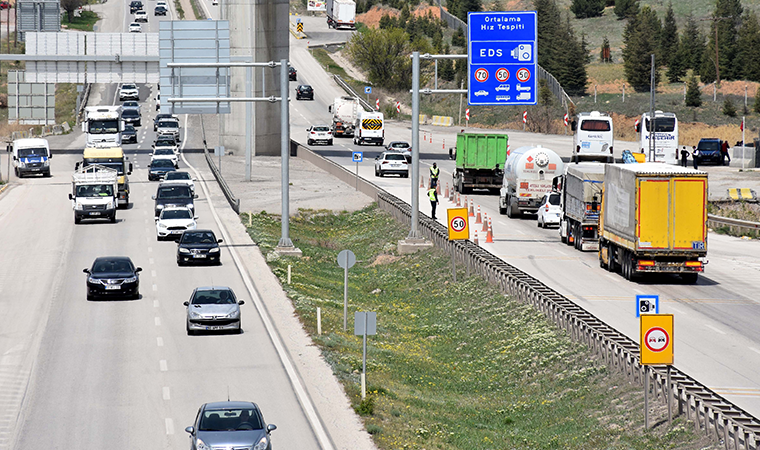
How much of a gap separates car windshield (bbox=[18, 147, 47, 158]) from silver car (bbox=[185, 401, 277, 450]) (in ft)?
180

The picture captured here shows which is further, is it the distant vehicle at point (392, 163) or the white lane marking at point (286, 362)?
the distant vehicle at point (392, 163)

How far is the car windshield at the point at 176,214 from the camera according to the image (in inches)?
1839

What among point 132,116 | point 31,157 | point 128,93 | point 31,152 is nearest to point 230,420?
point 31,157

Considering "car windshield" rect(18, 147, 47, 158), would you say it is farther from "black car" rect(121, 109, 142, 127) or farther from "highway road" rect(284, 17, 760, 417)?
"black car" rect(121, 109, 142, 127)

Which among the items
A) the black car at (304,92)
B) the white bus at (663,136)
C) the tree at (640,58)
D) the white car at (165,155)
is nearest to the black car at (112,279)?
the white car at (165,155)

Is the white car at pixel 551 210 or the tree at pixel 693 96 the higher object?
the tree at pixel 693 96

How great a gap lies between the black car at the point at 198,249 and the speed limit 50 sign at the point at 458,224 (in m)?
9.31

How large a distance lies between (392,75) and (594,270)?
9520 cm

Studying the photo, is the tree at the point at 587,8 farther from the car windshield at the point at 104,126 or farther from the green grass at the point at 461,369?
the green grass at the point at 461,369

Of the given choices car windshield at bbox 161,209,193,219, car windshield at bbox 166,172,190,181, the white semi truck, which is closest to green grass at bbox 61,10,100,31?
the white semi truck

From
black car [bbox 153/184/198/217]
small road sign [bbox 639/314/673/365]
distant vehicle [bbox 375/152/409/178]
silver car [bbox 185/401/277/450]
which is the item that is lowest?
silver car [bbox 185/401/277/450]

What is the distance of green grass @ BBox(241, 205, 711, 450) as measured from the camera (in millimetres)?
20797

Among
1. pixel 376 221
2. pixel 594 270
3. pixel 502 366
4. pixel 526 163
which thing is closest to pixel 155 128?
pixel 376 221

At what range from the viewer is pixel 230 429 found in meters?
17.2
